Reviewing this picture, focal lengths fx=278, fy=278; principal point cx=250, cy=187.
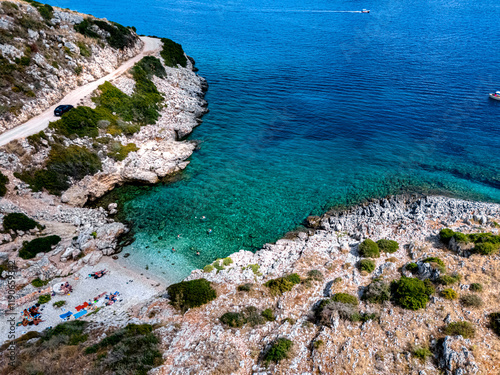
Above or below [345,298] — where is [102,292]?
below

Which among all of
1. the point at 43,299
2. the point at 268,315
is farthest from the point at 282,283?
the point at 43,299

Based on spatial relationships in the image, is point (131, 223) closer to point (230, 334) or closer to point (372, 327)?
point (230, 334)

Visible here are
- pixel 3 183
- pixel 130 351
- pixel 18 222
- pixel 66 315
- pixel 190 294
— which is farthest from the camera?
pixel 3 183

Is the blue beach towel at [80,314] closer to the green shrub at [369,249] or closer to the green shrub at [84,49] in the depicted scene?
the green shrub at [369,249]

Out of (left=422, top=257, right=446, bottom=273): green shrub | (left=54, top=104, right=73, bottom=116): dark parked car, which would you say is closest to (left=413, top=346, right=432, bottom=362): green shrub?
(left=422, top=257, right=446, bottom=273): green shrub

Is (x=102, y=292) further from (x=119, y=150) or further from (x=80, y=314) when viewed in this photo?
(x=119, y=150)

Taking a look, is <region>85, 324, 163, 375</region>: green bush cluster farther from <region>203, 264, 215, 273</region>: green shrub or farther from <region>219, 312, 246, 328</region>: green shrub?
<region>203, 264, 215, 273</region>: green shrub
